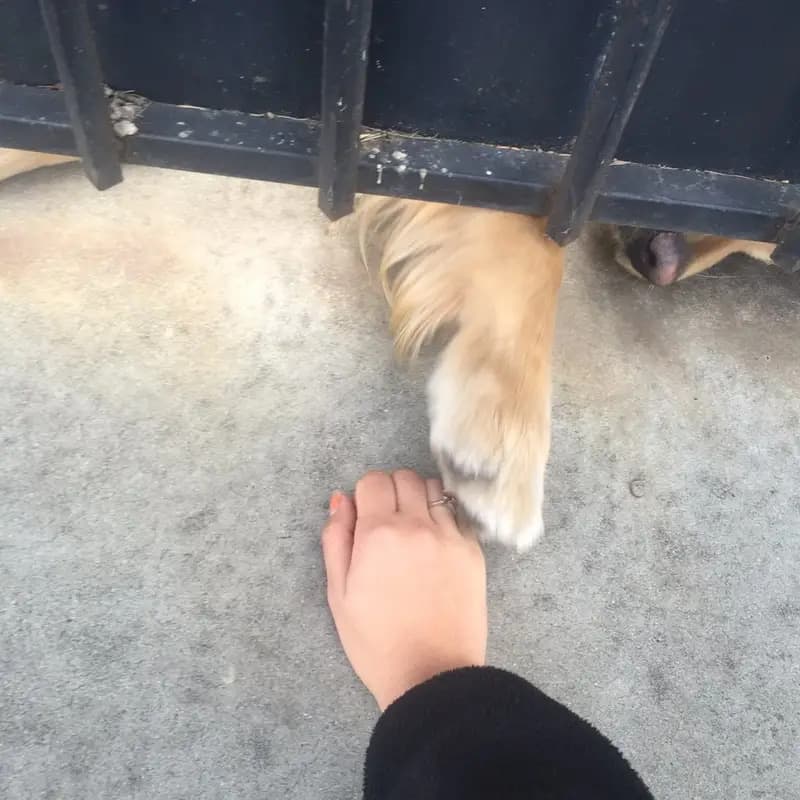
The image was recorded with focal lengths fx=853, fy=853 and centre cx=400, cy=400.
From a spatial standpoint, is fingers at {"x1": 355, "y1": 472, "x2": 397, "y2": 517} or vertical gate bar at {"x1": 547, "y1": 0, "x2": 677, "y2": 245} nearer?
vertical gate bar at {"x1": 547, "y1": 0, "x2": 677, "y2": 245}

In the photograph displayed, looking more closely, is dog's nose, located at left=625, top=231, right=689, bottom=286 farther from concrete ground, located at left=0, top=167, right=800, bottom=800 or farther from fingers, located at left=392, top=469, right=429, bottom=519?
fingers, located at left=392, top=469, right=429, bottom=519

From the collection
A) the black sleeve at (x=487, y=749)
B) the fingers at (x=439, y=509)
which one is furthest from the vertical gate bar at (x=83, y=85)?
the black sleeve at (x=487, y=749)

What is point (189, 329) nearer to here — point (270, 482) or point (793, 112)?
point (270, 482)

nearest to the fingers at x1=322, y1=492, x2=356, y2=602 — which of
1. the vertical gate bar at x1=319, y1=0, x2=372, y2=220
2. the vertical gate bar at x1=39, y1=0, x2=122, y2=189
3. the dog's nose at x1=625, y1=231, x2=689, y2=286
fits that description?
the vertical gate bar at x1=319, y1=0, x2=372, y2=220

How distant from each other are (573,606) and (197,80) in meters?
0.78

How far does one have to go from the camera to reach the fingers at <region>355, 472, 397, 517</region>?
42.9 inches

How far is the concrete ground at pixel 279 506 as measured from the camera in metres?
0.98

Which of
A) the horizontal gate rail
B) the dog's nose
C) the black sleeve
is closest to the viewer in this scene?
the black sleeve

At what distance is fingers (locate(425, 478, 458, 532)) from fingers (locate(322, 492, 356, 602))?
0.34 ft

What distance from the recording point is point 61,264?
1225 millimetres

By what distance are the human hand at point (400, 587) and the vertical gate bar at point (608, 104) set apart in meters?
0.39

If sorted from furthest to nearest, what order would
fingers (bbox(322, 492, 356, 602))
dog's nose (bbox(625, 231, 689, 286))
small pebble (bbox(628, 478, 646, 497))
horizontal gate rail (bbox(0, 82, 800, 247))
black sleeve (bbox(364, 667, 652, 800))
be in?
dog's nose (bbox(625, 231, 689, 286)) → small pebble (bbox(628, 478, 646, 497)) → fingers (bbox(322, 492, 356, 602)) → horizontal gate rail (bbox(0, 82, 800, 247)) → black sleeve (bbox(364, 667, 652, 800))

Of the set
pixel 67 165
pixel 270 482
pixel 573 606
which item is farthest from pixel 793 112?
pixel 67 165

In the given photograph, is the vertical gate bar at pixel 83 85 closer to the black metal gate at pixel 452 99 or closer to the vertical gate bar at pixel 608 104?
the black metal gate at pixel 452 99
